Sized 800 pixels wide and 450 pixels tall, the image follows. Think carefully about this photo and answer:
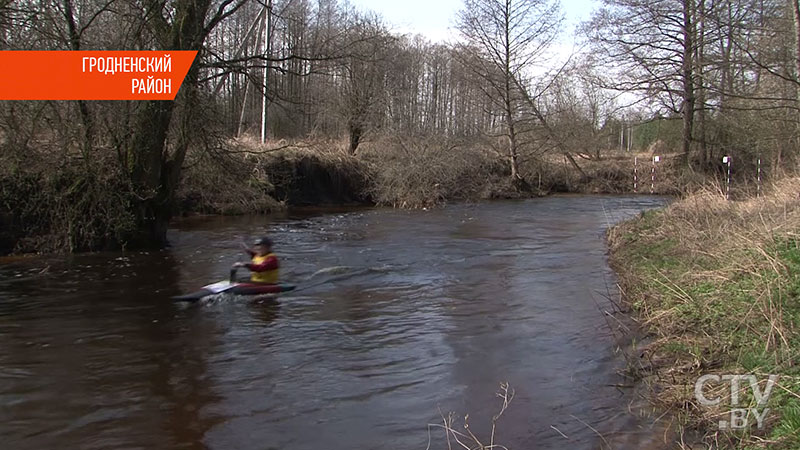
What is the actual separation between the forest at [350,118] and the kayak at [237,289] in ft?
18.1

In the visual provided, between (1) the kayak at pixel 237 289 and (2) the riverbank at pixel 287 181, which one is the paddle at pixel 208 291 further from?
(2) the riverbank at pixel 287 181

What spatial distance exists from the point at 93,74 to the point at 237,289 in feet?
23.4

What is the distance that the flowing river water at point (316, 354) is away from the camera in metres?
5.11

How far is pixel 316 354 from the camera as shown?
7.14 meters

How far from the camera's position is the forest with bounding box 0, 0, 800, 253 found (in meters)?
13.6

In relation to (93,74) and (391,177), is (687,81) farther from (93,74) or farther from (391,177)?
(93,74)

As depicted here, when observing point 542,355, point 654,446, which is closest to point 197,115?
point 542,355

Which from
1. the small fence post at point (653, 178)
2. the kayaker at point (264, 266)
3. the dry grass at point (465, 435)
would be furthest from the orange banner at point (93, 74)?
the small fence post at point (653, 178)

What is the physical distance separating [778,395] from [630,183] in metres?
31.6

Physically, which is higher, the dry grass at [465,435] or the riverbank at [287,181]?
the riverbank at [287,181]

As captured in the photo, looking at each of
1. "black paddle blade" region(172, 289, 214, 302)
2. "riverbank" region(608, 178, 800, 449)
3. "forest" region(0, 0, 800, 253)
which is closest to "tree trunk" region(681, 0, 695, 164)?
"forest" region(0, 0, 800, 253)

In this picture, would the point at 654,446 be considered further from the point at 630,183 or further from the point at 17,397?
the point at 630,183

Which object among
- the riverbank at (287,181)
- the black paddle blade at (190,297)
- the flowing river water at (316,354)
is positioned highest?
the riverbank at (287,181)

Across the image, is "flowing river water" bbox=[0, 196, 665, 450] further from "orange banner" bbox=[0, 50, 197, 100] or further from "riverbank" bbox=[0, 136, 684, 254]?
"orange banner" bbox=[0, 50, 197, 100]
